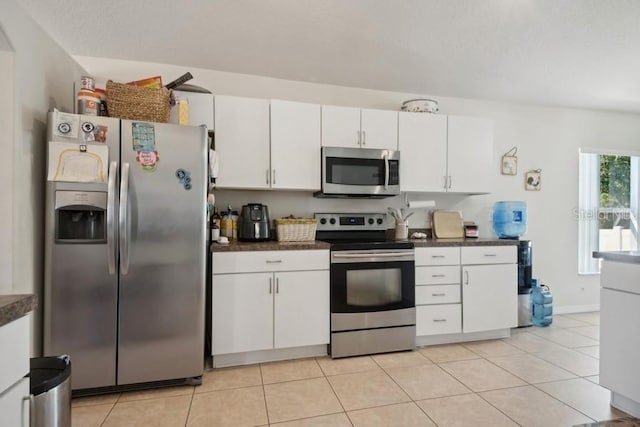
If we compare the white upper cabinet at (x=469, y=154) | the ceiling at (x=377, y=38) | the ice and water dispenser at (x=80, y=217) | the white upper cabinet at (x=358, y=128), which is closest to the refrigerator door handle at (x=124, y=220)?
the ice and water dispenser at (x=80, y=217)

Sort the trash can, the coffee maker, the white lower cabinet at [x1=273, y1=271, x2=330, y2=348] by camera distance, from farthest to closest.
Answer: the coffee maker → the white lower cabinet at [x1=273, y1=271, x2=330, y2=348] → the trash can

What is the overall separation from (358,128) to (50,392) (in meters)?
2.63

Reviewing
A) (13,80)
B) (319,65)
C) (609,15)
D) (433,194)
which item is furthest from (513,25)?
(13,80)

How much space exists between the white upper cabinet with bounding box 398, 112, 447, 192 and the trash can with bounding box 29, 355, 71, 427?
267cm

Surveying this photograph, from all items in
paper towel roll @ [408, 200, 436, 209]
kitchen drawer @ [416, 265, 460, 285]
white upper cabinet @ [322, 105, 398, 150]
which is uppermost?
white upper cabinet @ [322, 105, 398, 150]

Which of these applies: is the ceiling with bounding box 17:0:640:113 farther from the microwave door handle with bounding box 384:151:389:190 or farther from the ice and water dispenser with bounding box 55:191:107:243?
the ice and water dispenser with bounding box 55:191:107:243

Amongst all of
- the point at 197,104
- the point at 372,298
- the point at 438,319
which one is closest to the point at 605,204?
the point at 438,319

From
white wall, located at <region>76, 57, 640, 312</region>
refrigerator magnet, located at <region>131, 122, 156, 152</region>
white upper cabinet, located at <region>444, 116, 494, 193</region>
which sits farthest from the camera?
white wall, located at <region>76, 57, 640, 312</region>

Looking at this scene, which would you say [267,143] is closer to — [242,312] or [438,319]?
[242,312]

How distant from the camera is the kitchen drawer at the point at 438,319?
2.80 m

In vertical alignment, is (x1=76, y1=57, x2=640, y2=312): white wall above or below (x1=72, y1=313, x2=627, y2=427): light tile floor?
above

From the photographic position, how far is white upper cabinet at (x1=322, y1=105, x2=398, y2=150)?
9.53 ft

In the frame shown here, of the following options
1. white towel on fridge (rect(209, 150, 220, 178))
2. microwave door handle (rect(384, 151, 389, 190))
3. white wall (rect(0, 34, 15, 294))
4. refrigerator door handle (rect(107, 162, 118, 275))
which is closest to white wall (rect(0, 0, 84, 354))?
white wall (rect(0, 34, 15, 294))

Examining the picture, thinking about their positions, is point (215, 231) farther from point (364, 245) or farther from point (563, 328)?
point (563, 328)
